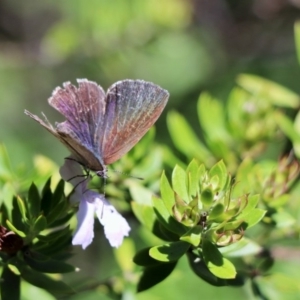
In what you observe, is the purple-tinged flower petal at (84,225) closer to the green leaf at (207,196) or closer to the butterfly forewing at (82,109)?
the butterfly forewing at (82,109)

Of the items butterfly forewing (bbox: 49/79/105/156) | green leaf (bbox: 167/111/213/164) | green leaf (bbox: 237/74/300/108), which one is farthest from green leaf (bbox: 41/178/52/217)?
green leaf (bbox: 237/74/300/108)

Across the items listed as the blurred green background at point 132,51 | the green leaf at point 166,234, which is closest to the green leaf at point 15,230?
the green leaf at point 166,234

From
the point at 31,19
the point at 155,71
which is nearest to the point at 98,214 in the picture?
the point at 155,71

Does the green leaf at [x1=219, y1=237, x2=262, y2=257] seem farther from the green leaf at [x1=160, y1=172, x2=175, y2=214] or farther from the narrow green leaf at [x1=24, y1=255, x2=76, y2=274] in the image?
the narrow green leaf at [x1=24, y1=255, x2=76, y2=274]

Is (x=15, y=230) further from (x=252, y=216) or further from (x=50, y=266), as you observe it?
(x=252, y=216)

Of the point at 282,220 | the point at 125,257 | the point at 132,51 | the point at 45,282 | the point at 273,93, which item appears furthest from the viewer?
the point at 132,51

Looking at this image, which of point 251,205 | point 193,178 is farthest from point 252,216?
point 193,178

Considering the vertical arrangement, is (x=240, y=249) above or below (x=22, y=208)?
below
